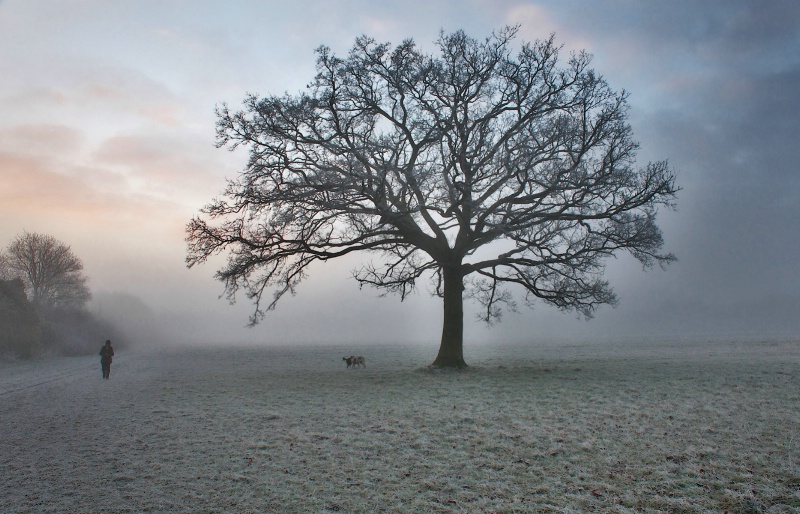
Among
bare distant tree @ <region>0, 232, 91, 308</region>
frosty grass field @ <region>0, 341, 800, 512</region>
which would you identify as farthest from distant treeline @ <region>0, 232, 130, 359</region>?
frosty grass field @ <region>0, 341, 800, 512</region>

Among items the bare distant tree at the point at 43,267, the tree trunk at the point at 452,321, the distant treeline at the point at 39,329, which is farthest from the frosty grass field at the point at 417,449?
the bare distant tree at the point at 43,267

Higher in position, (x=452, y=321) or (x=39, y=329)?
(x=452, y=321)

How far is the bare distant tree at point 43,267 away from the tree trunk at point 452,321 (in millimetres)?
55200

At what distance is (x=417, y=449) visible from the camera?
365 inches

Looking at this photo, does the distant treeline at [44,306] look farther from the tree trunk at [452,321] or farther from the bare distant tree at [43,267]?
the tree trunk at [452,321]

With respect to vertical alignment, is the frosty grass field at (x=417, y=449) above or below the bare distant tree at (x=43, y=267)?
below

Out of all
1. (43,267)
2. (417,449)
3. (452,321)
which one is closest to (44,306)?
(43,267)

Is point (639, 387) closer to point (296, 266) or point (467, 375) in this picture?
point (467, 375)

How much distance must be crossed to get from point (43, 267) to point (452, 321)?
2357 inches

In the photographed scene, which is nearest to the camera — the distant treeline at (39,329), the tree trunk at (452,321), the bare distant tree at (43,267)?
the tree trunk at (452,321)

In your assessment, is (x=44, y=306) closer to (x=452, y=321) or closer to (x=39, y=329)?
(x=39, y=329)

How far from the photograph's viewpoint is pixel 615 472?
25.7 feet

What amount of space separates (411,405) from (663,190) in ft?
45.6

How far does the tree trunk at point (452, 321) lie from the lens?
73.2 feet
